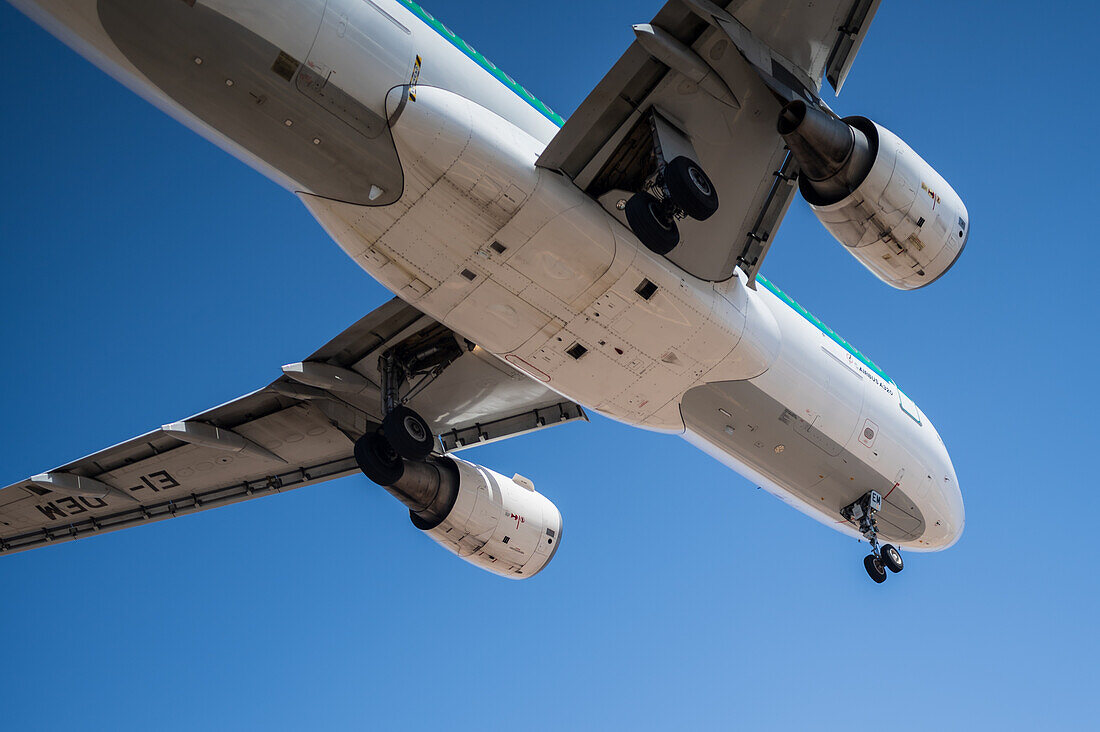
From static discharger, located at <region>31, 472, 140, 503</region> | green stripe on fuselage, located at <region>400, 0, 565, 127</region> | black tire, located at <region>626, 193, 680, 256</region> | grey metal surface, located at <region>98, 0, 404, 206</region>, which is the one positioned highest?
green stripe on fuselage, located at <region>400, 0, 565, 127</region>

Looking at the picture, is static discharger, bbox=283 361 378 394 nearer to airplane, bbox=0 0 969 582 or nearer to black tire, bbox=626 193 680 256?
airplane, bbox=0 0 969 582

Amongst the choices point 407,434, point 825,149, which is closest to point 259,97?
point 407,434

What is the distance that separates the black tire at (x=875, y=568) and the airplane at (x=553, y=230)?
4 centimetres

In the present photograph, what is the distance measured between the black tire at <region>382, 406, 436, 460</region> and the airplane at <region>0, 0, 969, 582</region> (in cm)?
3

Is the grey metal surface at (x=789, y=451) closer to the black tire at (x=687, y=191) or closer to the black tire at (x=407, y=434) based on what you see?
the black tire at (x=687, y=191)

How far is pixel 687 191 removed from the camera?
10.4 m

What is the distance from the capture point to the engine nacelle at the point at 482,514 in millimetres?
15562

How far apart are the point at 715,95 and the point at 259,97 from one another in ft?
15.7

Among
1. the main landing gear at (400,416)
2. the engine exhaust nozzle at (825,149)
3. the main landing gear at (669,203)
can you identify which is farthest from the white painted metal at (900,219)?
the main landing gear at (400,416)

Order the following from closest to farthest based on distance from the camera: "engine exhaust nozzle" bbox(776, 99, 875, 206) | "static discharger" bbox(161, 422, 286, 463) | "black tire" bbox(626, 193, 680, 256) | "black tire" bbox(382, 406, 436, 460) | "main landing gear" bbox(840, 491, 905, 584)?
"black tire" bbox(626, 193, 680, 256) → "engine exhaust nozzle" bbox(776, 99, 875, 206) → "black tire" bbox(382, 406, 436, 460) → "static discharger" bbox(161, 422, 286, 463) → "main landing gear" bbox(840, 491, 905, 584)

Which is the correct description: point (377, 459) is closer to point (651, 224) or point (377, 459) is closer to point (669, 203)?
point (651, 224)

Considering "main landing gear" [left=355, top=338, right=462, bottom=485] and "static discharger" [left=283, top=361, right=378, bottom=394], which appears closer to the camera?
"main landing gear" [left=355, top=338, right=462, bottom=485]

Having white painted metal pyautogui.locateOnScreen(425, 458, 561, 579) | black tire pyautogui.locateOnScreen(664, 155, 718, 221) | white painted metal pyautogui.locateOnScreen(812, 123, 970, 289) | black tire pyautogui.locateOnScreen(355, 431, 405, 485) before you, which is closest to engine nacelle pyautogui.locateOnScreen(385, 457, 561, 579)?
white painted metal pyautogui.locateOnScreen(425, 458, 561, 579)

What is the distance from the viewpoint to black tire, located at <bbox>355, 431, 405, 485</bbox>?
46.2 ft
